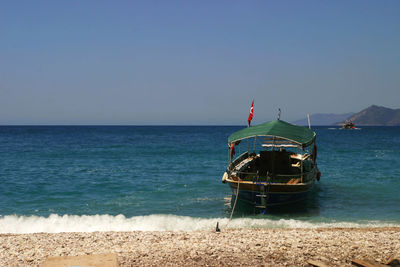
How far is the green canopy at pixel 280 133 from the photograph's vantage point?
53.7ft

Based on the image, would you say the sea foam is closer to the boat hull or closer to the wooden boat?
the boat hull

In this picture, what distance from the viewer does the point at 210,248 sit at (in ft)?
30.0

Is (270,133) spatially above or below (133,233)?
above

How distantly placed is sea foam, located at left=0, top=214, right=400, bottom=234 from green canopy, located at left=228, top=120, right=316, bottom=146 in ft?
12.3

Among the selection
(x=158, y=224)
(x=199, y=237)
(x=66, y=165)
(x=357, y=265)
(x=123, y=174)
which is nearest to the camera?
(x=357, y=265)

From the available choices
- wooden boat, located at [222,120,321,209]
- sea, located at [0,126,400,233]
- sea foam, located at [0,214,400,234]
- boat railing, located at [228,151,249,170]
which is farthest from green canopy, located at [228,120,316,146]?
sea foam, located at [0,214,400,234]

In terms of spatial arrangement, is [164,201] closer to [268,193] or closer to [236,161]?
[236,161]

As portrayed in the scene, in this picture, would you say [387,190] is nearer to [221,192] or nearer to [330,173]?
[330,173]

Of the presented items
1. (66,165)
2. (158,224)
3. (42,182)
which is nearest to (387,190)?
(158,224)

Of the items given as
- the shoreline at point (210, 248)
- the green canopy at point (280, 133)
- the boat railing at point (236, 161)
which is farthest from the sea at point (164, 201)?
the shoreline at point (210, 248)

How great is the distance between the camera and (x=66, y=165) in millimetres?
33125

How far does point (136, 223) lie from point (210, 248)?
639 centimetres

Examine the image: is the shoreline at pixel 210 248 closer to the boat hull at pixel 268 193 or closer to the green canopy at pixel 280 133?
the boat hull at pixel 268 193

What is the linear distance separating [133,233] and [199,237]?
6.99 ft
